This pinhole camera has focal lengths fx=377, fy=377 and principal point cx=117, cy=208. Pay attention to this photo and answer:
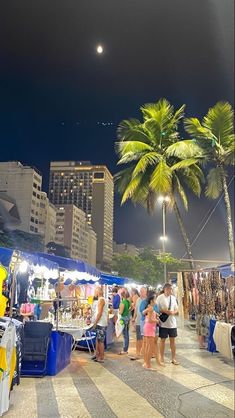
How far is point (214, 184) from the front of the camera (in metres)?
15.1

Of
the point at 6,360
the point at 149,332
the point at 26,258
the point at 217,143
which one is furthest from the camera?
the point at 217,143

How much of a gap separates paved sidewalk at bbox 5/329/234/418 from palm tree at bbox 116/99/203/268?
28.9 feet

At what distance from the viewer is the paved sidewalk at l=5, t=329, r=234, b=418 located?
15.8 feet

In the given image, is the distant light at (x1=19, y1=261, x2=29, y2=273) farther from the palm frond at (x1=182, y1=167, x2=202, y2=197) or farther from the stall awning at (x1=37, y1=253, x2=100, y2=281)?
the palm frond at (x1=182, y1=167, x2=202, y2=197)

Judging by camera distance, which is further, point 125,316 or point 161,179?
point 161,179

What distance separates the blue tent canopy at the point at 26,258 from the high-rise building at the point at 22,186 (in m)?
0.93

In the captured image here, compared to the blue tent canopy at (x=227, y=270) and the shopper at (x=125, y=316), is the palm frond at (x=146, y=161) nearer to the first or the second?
the blue tent canopy at (x=227, y=270)

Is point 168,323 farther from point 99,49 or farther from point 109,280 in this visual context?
point 109,280

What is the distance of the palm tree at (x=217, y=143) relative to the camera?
14.1 meters

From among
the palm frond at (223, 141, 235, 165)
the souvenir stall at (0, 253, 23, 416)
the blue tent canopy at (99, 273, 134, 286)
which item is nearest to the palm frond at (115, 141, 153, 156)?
the palm frond at (223, 141, 235, 165)

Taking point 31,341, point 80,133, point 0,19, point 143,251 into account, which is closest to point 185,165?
point 80,133

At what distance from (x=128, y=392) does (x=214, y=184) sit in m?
10.7

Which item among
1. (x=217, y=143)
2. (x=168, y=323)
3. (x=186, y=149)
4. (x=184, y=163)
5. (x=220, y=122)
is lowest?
(x=168, y=323)

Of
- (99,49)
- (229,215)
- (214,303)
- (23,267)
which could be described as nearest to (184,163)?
(229,215)
